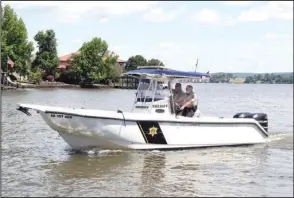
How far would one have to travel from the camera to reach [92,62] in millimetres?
117250

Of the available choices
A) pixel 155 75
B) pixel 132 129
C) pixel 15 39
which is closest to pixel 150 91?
pixel 155 75

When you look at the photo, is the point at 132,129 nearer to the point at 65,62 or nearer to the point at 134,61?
the point at 65,62

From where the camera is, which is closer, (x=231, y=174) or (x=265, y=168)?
(x=231, y=174)

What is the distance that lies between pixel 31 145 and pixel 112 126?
4.09 metres

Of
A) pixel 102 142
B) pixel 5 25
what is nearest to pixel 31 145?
pixel 102 142

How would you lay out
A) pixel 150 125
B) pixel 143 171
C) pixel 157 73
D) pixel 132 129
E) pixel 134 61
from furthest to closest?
1. pixel 134 61
2. pixel 157 73
3. pixel 150 125
4. pixel 132 129
5. pixel 143 171

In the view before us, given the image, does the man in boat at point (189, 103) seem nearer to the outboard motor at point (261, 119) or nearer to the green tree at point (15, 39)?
the outboard motor at point (261, 119)

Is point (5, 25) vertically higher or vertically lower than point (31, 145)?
higher

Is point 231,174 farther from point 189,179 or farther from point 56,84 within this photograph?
point 56,84

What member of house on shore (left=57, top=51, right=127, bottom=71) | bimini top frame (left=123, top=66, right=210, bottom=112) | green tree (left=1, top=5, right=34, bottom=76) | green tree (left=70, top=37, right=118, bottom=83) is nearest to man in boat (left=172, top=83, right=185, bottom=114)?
bimini top frame (left=123, top=66, right=210, bottom=112)

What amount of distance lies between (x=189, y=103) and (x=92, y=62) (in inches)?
3962

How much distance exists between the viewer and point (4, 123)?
25.3 m

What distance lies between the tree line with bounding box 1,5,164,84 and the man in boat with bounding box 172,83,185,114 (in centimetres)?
6416

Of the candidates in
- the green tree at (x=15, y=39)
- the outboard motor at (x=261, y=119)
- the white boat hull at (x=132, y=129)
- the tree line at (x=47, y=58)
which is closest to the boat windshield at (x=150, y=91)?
the white boat hull at (x=132, y=129)
